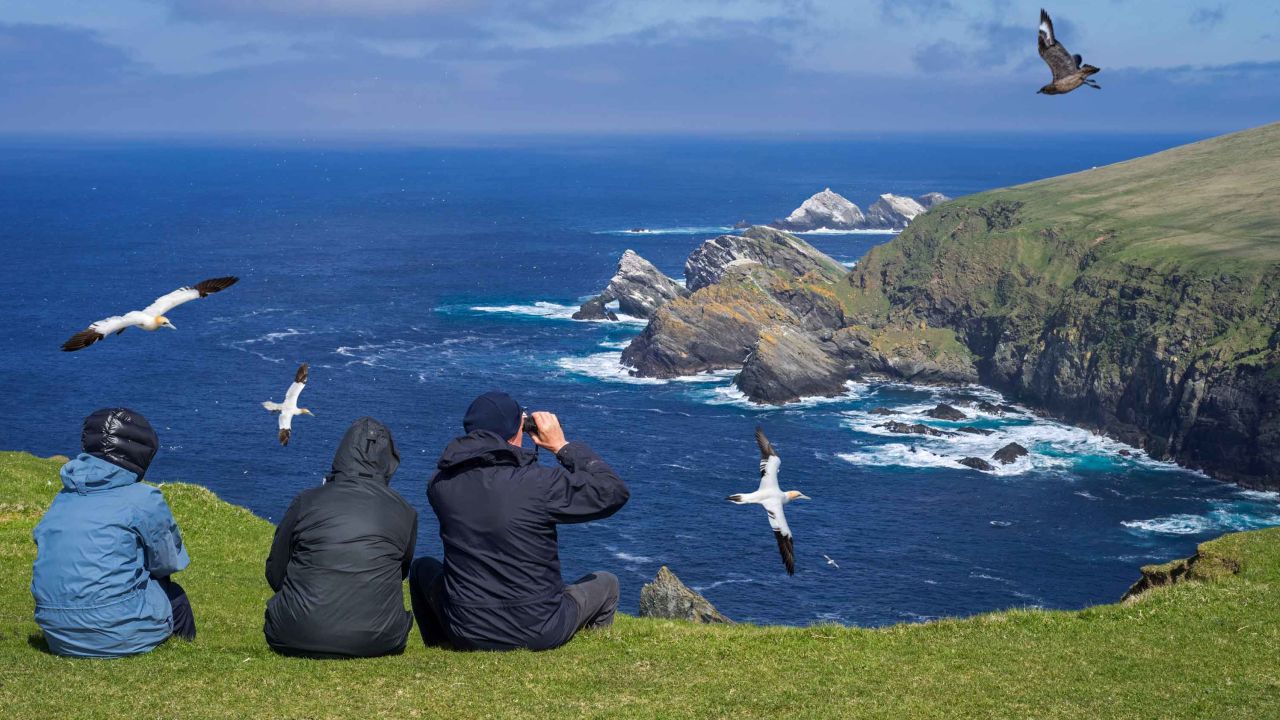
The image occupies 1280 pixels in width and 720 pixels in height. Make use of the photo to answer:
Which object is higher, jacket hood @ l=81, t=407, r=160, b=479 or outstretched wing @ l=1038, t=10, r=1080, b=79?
outstretched wing @ l=1038, t=10, r=1080, b=79

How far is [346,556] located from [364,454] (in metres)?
1.26

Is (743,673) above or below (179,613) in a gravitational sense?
below

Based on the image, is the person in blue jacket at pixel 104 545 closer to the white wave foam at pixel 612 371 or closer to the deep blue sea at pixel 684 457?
the deep blue sea at pixel 684 457

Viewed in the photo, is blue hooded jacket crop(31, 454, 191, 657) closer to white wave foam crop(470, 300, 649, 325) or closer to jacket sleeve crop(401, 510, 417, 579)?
jacket sleeve crop(401, 510, 417, 579)

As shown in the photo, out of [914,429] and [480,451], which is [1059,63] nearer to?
[480,451]

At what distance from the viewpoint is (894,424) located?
130 metres

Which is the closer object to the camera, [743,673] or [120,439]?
[120,439]

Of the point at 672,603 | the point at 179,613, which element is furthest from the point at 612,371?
the point at 179,613

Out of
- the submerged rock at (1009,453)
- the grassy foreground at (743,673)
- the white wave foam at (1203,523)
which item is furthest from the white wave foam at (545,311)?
the grassy foreground at (743,673)

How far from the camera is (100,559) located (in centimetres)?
1470

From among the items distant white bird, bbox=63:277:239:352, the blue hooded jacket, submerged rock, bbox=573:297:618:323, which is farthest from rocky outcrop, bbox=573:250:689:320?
the blue hooded jacket

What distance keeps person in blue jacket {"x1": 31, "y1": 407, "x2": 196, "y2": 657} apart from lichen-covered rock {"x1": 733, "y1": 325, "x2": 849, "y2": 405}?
128m

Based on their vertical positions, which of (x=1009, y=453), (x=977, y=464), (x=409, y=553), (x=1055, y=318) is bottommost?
(x=977, y=464)

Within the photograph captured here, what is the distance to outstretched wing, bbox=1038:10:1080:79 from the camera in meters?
21.6
